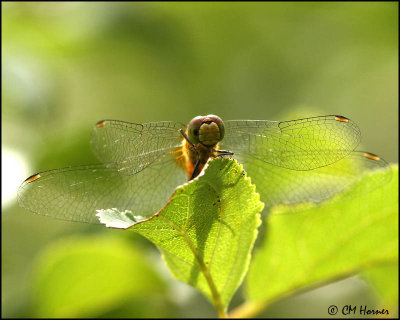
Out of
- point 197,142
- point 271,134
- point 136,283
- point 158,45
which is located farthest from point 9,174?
point 158,45

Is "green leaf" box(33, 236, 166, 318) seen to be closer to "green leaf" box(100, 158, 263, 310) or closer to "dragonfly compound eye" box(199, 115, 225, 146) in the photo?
"green leaf" box(100, 158, 263, 310)

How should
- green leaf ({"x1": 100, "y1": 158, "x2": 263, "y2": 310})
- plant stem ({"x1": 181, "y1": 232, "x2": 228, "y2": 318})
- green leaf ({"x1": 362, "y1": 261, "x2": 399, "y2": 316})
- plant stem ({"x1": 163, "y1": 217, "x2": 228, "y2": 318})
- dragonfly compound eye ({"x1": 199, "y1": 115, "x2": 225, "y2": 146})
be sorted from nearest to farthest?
green leaf ({"x1": 100, "y1": 158, "x2": 263, "y2": 310})
plant stem ({"x1": 163, "y1": 217, "x2": 228, "y2": 318})
plant stem ({"x1": 181, "y1": 232, "x2": 228, "y2": 318})
dragonfly compound eye ({"x1": 199, "y1": 115, "x2": 225, "y2": 146})
green leaf ({"x1": 362, "y1": 261, "x2": 399, "y2": 316})

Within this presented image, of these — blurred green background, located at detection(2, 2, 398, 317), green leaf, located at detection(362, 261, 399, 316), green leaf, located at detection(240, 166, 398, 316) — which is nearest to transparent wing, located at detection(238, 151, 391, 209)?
green leaf, located at detection(240, 166, 398, 316)

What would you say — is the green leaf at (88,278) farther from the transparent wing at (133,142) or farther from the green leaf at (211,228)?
the green leaf at (211,228)

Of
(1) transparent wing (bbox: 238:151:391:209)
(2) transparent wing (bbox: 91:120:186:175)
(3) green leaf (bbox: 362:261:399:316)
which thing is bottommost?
(3) green leaf (bbox: 362:261:399:316)

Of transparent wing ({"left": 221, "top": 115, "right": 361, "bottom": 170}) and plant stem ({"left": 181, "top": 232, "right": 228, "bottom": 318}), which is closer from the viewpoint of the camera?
plant stem ({"left": 181, "top": 232, "right": 228, "bottom": 318})

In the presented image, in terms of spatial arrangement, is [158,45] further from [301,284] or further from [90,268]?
[301,284]
